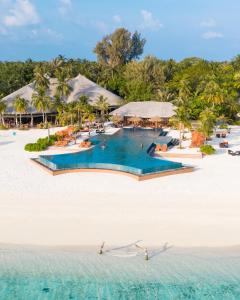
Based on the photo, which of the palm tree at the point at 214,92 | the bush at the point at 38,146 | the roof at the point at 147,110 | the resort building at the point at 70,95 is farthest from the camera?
the resort building at the point at 70,95

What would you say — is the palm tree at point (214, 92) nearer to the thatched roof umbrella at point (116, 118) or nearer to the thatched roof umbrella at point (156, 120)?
the thatched roof umbrella at point (156, 120)

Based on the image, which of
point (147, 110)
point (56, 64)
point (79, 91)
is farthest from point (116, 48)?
point (147, 110)

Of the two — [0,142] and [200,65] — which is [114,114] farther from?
[200,65]

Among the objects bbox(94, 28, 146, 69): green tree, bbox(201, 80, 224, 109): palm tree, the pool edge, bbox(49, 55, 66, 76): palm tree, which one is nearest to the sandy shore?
the pool edge

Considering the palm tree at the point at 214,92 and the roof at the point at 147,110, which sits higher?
the palm tree at the point at 214,92

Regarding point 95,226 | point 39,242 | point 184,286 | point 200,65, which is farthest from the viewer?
point 200,65

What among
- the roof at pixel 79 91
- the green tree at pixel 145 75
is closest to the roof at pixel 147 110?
the roof at pixel 79 91

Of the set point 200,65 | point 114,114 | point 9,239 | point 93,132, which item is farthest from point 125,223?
point 200,65
